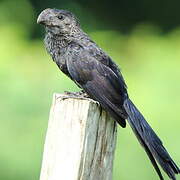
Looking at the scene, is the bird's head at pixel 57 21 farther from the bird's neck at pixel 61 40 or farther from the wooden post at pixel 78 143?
the wooden post at pixel 78 143

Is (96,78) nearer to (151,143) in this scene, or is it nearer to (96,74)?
(96,74)

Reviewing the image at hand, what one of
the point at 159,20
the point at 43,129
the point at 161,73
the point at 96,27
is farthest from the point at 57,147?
the point at 159,20

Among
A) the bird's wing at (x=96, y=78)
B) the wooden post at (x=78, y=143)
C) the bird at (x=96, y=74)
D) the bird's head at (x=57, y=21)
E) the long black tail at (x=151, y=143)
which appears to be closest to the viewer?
the wooden post at (x=78, y=143)

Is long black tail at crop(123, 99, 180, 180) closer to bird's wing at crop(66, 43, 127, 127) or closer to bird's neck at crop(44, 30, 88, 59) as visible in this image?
bird's wing at crop(66, 43, 127, 127)

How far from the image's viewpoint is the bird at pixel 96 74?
3293 mm

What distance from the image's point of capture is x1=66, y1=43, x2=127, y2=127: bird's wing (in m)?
3.62

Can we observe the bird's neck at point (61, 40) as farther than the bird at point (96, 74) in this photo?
Yes

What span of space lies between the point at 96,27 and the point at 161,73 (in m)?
1.56

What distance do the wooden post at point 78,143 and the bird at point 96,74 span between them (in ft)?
0.77

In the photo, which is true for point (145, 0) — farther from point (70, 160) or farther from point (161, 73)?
point (70, 160)

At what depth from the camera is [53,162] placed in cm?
294

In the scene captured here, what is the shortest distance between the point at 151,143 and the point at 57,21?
1.04 meters

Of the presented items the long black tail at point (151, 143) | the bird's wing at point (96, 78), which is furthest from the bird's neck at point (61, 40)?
the long black tail at point (151, 143)

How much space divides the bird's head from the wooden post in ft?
3.46
